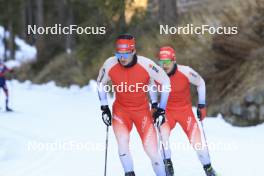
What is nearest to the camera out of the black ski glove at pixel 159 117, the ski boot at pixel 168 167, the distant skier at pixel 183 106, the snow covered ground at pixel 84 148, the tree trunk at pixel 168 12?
the black ski glove at pixel 159 117

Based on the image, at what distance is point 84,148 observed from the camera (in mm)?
10453

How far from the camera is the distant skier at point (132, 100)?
679 centimetres

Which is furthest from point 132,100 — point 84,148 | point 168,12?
point 168,12

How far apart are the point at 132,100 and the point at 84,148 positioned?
3.75 m

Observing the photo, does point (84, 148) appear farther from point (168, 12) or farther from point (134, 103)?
point (168, 12)

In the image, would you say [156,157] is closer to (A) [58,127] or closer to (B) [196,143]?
(B) [196,143]

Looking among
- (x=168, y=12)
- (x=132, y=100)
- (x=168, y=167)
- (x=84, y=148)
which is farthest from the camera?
(x=168, y=12)

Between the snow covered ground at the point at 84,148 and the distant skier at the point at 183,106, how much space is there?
65 cm

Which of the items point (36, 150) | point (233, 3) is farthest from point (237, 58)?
point (36, 150)

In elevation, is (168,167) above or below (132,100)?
below

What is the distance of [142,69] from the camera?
22.4 feet

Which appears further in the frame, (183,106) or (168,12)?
(168,12)

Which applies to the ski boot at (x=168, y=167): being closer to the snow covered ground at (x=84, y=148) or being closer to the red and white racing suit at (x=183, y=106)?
the red and white racing suit at (x=183, y=106)

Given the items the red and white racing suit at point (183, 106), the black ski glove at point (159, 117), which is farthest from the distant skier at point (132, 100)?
the red and white racing suit at point (183, 106)
